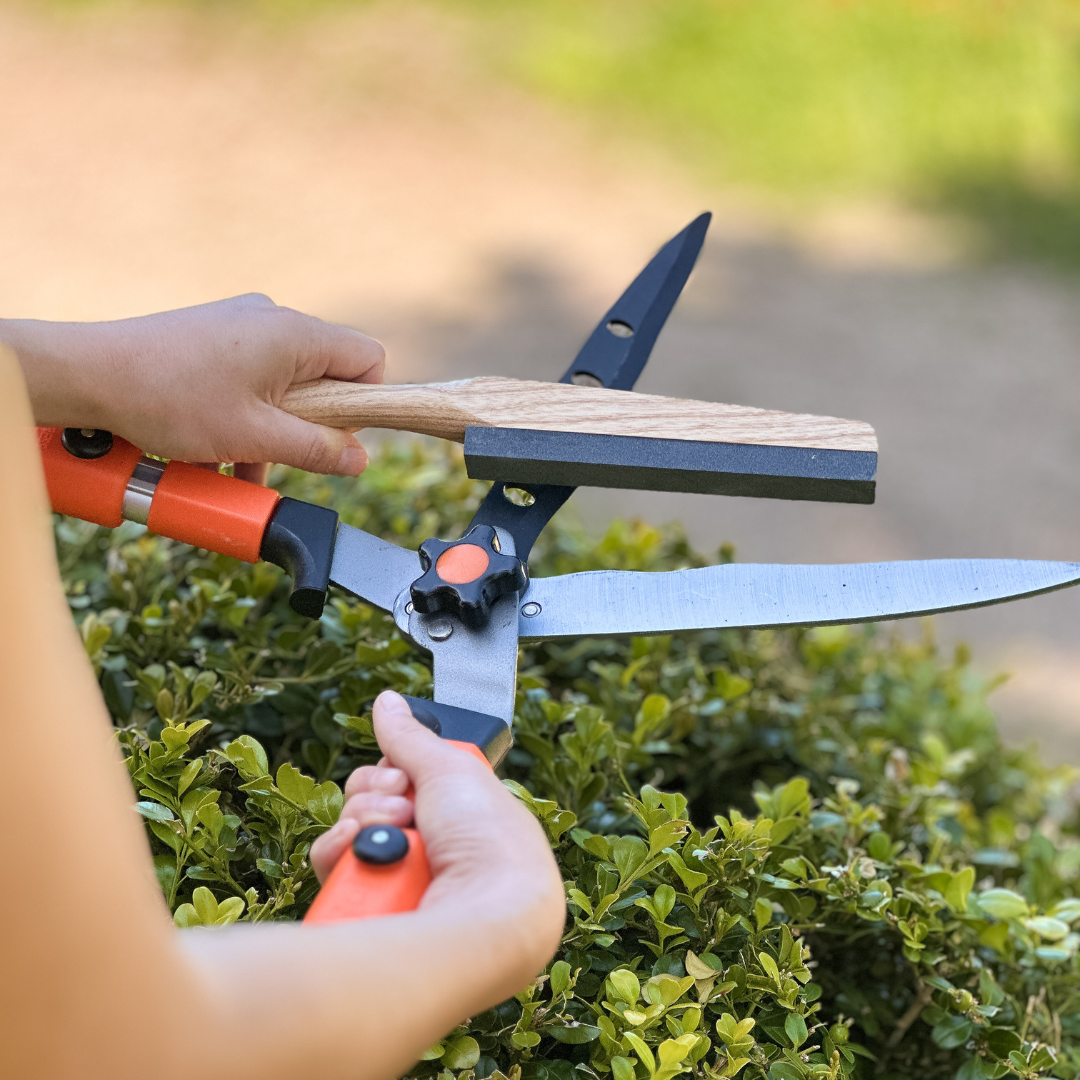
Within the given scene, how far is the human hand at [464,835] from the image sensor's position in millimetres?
772

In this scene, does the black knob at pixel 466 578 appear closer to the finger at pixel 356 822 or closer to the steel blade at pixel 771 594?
the steel blade at pixel 771 594

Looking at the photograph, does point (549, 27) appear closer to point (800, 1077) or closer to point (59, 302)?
point (59, 302)

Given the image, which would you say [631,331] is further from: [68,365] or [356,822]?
[356,822]

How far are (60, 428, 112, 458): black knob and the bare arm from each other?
0.66 m

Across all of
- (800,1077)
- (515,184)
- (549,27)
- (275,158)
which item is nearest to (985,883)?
(800,1077)

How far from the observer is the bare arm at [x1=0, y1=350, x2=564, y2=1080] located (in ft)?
1.91

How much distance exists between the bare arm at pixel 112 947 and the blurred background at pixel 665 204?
270 centimetres

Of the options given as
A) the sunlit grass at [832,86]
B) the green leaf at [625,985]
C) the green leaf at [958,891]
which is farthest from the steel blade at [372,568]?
the sunlit grass at [832,86]

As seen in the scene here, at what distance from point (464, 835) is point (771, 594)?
49 cm

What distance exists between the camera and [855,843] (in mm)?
1418

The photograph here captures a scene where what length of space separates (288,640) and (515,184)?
415 centimetres

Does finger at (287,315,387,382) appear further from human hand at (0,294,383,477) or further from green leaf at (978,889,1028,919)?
green leaf at (978,889,1028,919)

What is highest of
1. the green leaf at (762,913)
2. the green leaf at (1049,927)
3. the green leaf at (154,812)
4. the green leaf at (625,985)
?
the green leaf at (154,812)

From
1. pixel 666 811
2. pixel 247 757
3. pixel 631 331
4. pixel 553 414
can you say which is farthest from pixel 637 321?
pixel 247 757
